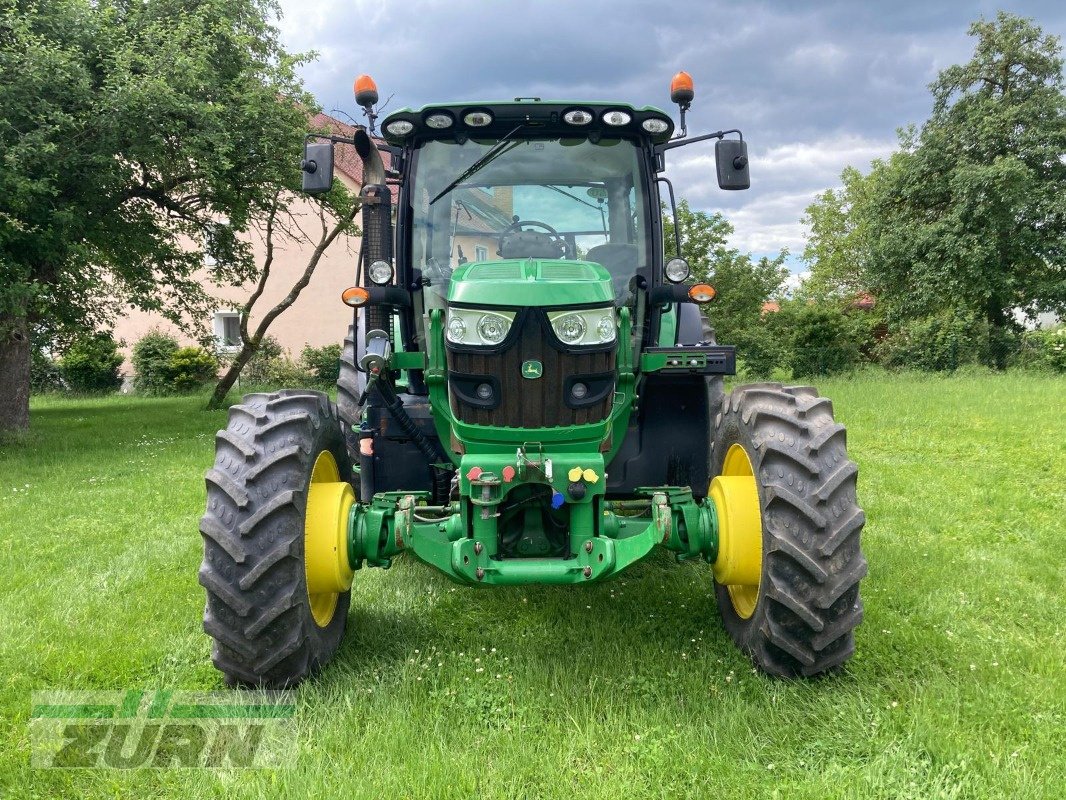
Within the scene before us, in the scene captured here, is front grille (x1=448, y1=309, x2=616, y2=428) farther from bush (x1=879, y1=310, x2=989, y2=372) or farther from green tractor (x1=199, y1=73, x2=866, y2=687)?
bush (x1=879, y1=310, x2=989, y2=372)

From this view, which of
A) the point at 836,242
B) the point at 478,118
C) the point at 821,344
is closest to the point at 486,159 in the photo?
the point at 478,118

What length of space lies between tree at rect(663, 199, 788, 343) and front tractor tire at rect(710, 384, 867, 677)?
22346mm

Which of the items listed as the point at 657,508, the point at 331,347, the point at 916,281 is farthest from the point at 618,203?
the point at 916,281

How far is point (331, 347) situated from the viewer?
23.2 metres

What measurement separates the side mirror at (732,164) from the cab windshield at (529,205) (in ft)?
1.36

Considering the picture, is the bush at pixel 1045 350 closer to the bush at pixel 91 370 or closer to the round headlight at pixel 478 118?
the round headlight at pixel 478 118

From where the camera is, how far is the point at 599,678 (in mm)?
3066

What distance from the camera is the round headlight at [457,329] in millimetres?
3041

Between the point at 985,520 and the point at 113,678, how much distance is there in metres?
5.75

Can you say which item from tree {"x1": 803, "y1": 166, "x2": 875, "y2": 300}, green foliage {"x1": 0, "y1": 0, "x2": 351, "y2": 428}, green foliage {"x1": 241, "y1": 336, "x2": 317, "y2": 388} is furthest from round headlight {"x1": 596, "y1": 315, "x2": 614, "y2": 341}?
tree {"x1": 803, "y1": 166, "x2": 875, "y2": 300}

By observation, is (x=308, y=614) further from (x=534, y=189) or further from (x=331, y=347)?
(x=331, y=347)

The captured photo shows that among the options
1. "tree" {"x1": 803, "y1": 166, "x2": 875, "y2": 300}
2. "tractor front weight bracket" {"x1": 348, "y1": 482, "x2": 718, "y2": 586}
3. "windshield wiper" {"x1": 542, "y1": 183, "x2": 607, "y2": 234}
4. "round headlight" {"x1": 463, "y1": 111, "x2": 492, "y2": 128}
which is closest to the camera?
"tractor front weight bracket" {"x1": 348, "y1": 482, "x2": 718, "y2": 586}

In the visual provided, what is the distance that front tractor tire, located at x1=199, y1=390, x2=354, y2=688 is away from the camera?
2.77 m

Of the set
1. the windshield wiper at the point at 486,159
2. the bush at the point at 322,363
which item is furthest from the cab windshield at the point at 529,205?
the bush at the point at 322,363
